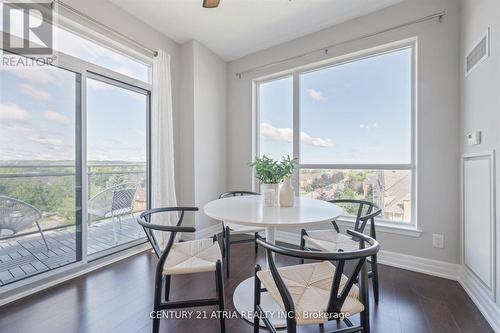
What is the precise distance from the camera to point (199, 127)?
3.11m

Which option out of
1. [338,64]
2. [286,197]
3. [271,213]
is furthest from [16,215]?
[338,64]

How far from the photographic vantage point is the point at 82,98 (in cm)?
221

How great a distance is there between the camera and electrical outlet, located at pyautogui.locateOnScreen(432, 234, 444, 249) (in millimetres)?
2119

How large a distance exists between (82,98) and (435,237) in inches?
146

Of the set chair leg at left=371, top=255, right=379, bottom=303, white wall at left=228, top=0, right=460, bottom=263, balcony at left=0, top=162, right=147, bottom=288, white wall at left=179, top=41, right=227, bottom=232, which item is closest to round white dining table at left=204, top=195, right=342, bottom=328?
chair leg at left=371, top=255, right=379, bottom=303

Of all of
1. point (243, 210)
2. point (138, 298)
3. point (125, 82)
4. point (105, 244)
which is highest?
point (125, 82)

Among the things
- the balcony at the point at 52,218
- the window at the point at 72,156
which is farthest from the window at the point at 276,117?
the balcony at the point at 52,218

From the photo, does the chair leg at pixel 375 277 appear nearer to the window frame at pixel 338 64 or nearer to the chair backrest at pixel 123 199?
the window frame at pixel 338 64

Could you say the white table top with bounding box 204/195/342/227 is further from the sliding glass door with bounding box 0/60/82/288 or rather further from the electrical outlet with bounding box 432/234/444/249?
the sliding glass door with bounding box 0/60/82/288

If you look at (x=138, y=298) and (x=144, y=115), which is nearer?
(x=138, y=298)

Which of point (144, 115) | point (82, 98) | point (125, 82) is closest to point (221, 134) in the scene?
point (144, 115)

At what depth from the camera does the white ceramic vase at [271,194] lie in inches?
70.9

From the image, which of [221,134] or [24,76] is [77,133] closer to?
[24,76]
